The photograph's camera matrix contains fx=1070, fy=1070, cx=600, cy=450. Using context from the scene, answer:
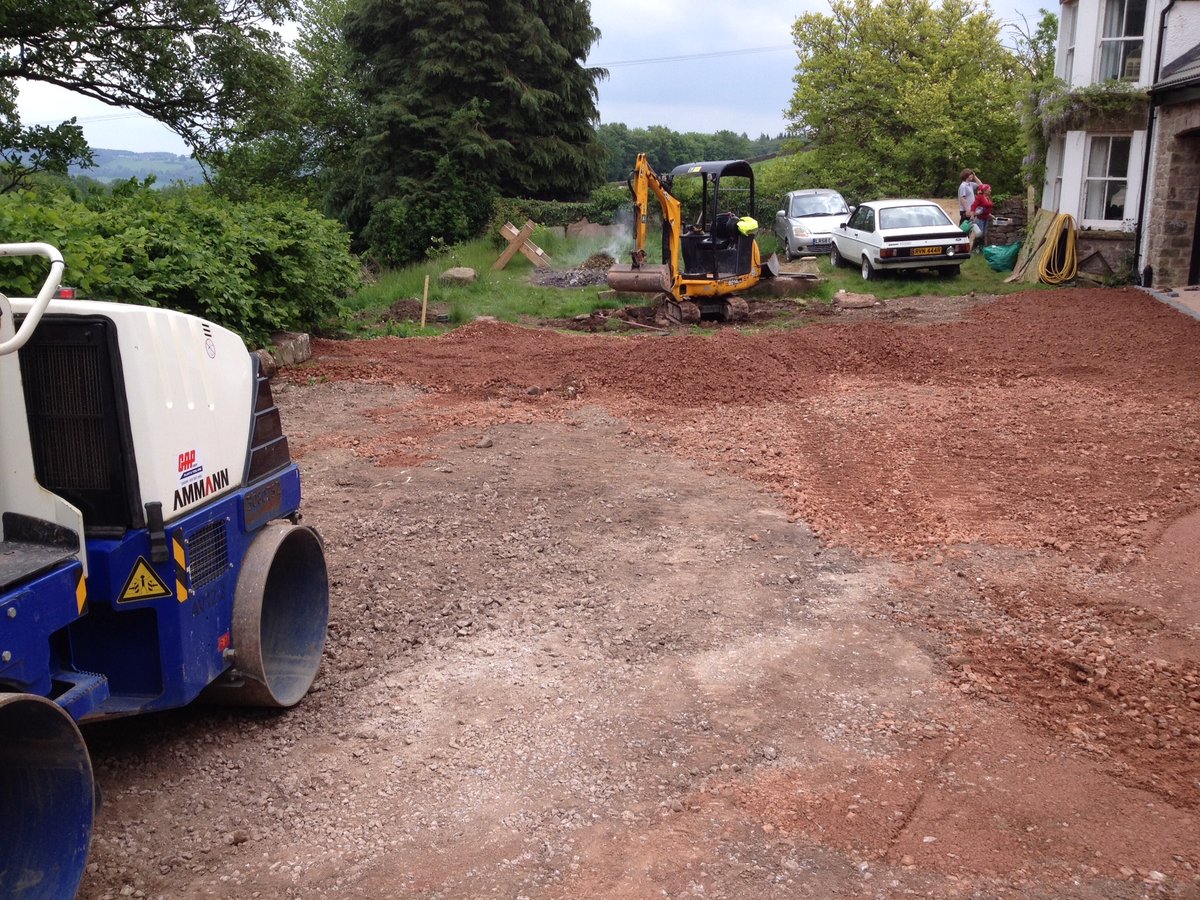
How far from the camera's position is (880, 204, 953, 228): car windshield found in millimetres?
21625

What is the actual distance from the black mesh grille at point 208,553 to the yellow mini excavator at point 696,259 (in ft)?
45.6

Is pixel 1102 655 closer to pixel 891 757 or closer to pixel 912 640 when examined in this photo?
pixel 912 640

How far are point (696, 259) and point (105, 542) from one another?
15394 mm

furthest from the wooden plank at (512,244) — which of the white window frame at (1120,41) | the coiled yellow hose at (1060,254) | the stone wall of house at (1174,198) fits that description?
the stone wall of house at (1174,198)

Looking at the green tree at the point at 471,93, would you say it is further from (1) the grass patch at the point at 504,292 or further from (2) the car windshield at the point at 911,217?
(2) the car windshield at the point at 911,217

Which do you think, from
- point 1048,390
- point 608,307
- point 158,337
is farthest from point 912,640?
point 608,307

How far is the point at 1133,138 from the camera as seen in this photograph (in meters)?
20.2

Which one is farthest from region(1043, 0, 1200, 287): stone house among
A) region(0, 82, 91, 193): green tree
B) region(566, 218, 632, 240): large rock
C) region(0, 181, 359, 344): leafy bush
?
region(0, 82, 91, 193): green tree

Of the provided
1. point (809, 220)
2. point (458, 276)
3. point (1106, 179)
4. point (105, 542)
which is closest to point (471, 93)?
point (809, 220)

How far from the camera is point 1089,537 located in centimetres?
701

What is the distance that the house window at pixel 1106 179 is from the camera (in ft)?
68.5

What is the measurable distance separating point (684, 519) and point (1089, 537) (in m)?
2.67

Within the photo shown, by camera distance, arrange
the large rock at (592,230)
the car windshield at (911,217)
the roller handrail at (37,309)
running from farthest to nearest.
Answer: the large rock at (592,230) < the car windshield at (911,217) < the roller handrail at (37,309)

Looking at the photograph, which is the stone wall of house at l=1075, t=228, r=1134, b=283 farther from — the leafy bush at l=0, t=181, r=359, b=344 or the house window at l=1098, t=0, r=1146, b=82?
the leafy bush at l=0, t=181, r=359, b=344
